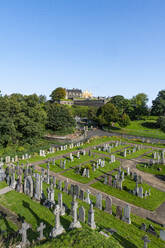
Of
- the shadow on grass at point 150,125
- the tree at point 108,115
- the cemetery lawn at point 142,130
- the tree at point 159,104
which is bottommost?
the cemetery lawn at point 142,130

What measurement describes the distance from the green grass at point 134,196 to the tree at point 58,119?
29.2m

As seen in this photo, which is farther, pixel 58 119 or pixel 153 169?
pixel 58 119

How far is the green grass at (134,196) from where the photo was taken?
13728mm

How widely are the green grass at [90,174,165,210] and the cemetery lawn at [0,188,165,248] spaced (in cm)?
197

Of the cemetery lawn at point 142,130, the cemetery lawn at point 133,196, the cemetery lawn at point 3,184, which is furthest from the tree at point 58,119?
the cemetery lawn at point 133,196

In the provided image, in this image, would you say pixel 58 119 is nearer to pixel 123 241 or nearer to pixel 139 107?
pixel 123 241

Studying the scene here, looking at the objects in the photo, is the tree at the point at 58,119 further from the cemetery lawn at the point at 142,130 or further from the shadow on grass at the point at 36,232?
the shadow on grass at the point at 36,232

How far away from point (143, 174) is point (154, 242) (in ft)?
36.6

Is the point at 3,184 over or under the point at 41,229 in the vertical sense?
under

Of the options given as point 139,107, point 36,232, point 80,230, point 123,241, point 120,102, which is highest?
point 120,102

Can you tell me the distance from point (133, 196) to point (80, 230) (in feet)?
26.8

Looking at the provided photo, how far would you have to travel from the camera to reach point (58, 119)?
44500 millimetres

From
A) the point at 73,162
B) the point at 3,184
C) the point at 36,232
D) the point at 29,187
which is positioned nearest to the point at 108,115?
the point at 73,162

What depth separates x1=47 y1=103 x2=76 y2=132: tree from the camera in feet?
146
